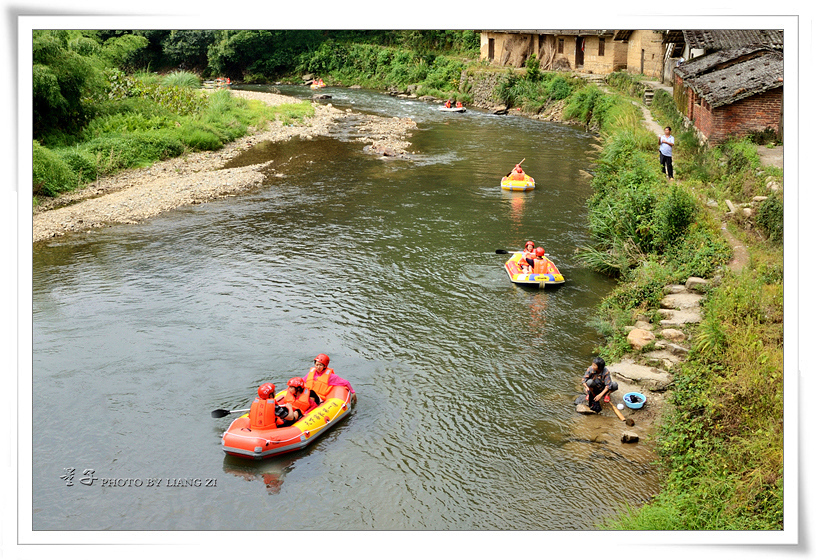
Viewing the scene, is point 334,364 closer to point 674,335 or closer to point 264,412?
point 264,412

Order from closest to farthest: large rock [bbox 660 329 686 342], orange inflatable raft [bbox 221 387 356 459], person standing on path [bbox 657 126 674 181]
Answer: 1. orange inflatable raft [bbox 221 387 356 459]
2. large rock [bbox 660 329 686 342]
3. person standing on path [bbox 657 126 674 181]

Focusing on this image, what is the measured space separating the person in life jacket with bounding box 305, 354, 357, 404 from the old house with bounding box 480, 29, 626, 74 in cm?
2922

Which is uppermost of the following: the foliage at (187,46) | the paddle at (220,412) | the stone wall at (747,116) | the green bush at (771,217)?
the foliage at (187,46)

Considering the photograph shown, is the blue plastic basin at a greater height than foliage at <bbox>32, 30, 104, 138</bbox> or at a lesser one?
lesser

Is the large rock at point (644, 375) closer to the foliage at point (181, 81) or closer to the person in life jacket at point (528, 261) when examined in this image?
the person in life jacket at point (528, 261)

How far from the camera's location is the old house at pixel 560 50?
121 feet

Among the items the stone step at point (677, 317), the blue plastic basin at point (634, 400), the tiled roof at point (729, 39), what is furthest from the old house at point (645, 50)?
the blue plastic basin at point (634, 400)

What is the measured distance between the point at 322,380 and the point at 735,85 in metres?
13.1

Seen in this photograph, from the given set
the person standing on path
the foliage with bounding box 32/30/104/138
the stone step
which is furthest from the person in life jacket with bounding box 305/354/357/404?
the foliage with bounding box 32/30/104/138

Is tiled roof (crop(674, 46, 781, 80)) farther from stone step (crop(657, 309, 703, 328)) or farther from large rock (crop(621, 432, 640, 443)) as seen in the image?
large rock (crop(621, 432, 640, 443))

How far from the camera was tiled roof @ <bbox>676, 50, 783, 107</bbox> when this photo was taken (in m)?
17.3

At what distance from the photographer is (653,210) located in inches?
601

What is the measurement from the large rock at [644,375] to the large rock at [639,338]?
42cm

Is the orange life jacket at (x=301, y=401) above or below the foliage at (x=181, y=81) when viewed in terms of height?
below
